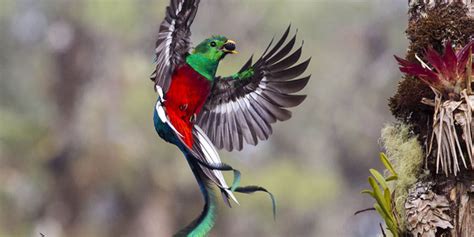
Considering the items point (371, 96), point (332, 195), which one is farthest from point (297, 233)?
point (371, 96)

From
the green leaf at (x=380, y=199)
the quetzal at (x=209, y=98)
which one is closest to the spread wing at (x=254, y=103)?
the quetzal at (x=209, y=98)

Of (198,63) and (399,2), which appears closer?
Answer: (198,63)

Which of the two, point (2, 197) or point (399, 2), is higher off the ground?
point (399, 2)

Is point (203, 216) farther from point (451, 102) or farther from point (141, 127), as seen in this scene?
point (141, 127)

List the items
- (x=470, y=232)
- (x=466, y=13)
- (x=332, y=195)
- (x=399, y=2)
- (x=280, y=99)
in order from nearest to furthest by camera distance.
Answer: (x=470, y=232), (x=466, y=13), (x=280, y=99), (x=332, y=195), (x=399, y=2)

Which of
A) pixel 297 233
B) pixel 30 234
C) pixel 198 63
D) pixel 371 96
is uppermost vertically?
pixel 198 63

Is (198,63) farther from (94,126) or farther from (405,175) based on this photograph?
(94,126)

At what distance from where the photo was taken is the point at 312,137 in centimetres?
1111

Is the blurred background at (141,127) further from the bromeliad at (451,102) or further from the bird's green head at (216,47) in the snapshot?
the bromeliad at (451,102)

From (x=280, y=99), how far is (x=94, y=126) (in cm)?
822

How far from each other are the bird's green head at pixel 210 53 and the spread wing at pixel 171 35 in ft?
0.29

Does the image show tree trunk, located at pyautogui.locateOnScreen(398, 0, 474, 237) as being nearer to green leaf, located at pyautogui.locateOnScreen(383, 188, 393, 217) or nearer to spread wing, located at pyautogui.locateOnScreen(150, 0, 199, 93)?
green leaf, located at pyautogui.locateOnScreen(383, 188, 393, 217)

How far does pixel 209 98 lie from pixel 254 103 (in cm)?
14

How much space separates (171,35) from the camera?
235cm
